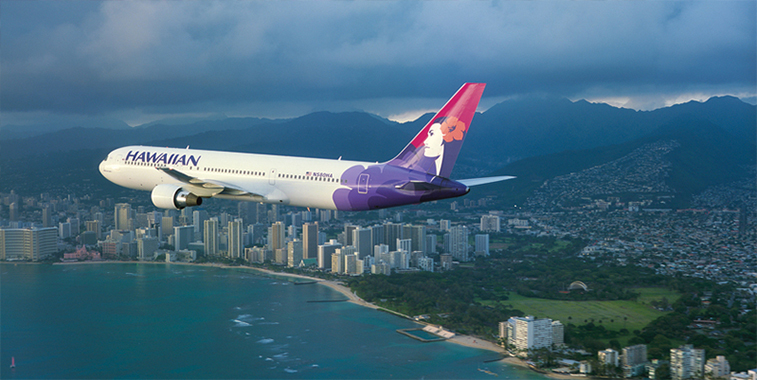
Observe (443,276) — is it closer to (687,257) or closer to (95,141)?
(687,257)

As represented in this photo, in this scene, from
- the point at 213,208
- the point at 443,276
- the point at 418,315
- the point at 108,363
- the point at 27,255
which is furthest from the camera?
the point at 213,208

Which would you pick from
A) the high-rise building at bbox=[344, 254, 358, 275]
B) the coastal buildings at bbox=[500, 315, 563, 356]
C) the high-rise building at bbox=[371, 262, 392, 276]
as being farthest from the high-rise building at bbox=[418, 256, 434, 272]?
the coastal buildings at bbox=[500, 315, 563, 356]

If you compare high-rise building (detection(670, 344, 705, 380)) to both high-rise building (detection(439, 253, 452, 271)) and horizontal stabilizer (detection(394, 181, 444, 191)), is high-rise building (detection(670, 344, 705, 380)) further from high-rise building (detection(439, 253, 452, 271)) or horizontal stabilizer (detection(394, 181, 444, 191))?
high-rise building (detection(439, 253, 452, 271))

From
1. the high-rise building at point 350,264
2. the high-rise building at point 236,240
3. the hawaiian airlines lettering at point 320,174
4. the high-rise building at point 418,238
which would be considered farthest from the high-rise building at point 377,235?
the hawaiian airlines lettering at point 320,174

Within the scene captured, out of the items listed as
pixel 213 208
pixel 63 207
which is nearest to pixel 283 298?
pixel 213 208

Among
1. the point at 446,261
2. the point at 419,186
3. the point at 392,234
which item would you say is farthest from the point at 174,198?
the point at 392,234

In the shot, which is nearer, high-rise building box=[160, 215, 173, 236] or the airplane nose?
the airplane nose
